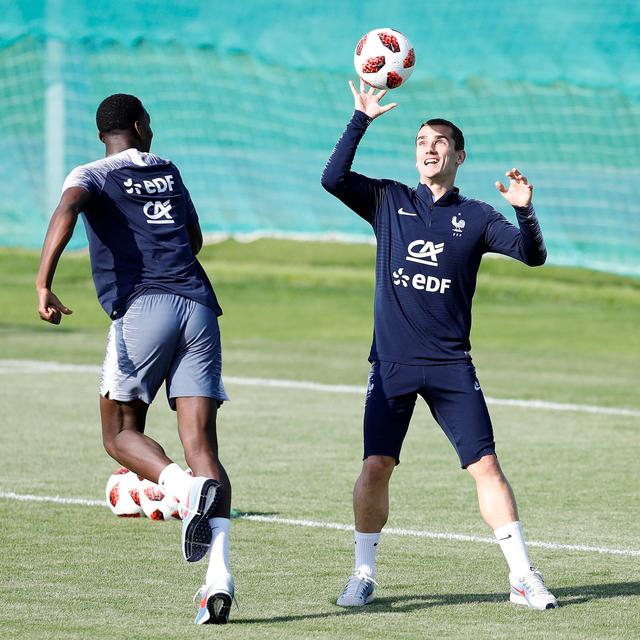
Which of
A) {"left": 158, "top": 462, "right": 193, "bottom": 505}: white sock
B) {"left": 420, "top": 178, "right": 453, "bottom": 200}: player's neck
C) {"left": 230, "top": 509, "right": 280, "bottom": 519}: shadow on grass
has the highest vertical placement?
{"left": 420, "top": 178, "right": 453, "bottom": 200}: player's neck

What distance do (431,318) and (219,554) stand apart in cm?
153

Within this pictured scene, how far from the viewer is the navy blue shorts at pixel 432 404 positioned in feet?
23.9

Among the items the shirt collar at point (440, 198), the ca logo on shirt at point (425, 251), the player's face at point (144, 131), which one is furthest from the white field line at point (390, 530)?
the player's face at point (144, 131)

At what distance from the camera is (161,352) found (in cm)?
715

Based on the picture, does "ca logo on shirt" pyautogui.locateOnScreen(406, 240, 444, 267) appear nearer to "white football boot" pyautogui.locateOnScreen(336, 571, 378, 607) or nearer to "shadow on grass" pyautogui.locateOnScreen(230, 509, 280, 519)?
"white football boot" pyautogui.locateOnScreen(336, 571, 378, 607)

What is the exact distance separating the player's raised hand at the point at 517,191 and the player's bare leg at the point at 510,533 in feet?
3.77

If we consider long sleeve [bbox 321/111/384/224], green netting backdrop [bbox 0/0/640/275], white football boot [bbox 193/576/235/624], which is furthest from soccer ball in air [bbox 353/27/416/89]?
green netting backdrop [bbox 0/0/640/275]

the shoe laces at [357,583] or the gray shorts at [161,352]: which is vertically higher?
the gray shorts at [161,352]

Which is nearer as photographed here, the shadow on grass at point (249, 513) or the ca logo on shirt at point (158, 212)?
the ca logo on shirt at point (158, 212)

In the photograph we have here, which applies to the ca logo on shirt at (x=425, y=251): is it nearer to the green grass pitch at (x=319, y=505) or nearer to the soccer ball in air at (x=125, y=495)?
the green grass pitch at (x=319, y=505)

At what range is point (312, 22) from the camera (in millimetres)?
26250

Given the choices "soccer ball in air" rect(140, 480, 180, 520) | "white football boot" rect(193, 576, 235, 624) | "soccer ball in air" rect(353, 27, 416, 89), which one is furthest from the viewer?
"soccer ball in air" rect(353, 27, 416, 89)

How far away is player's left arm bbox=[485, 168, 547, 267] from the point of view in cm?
723

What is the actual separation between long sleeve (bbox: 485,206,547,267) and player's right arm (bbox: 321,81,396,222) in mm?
565
